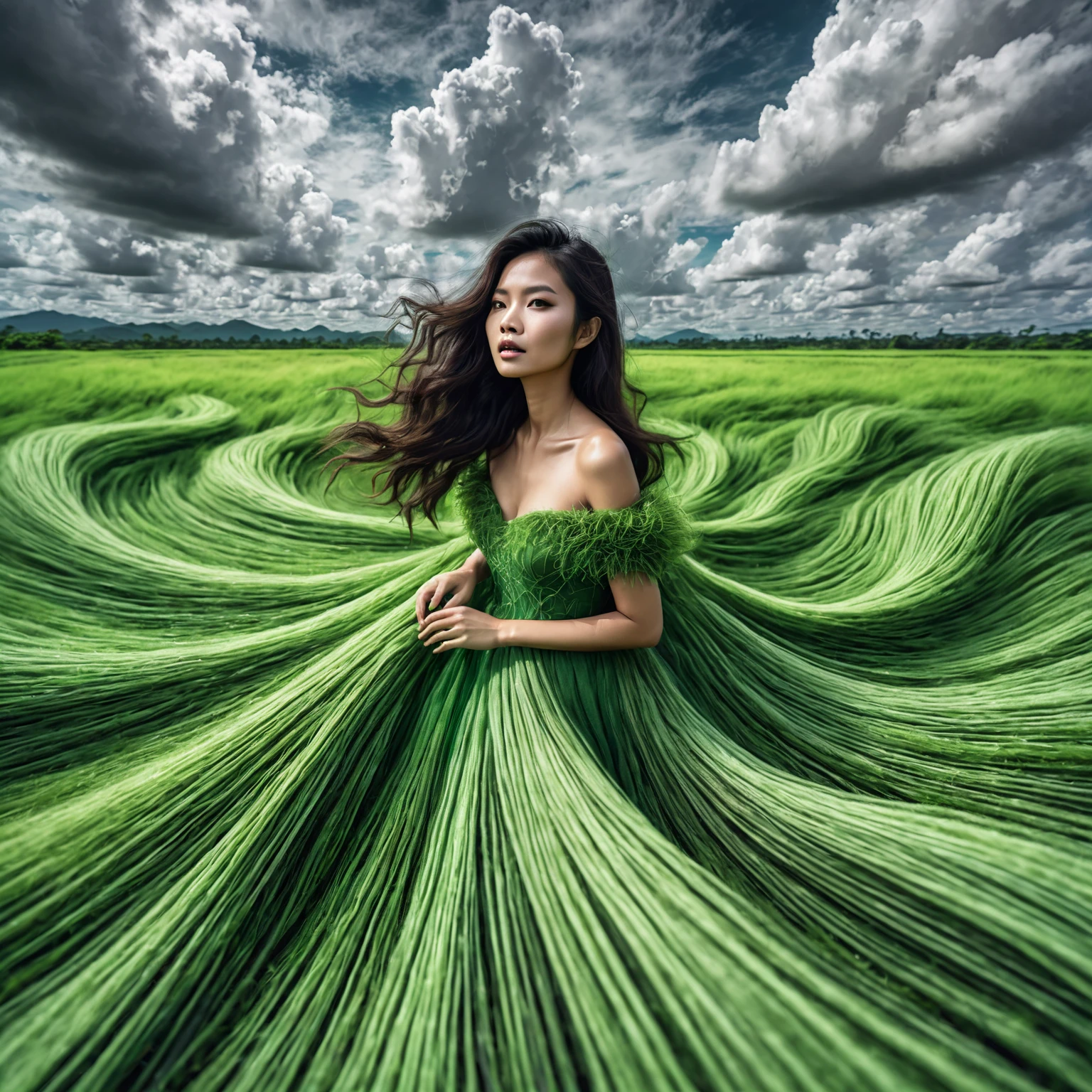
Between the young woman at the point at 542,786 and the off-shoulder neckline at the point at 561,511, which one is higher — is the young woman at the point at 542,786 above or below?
below

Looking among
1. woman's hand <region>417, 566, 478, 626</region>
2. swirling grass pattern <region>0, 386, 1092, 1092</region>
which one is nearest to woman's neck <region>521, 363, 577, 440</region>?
woman's hand <region>417, 566, 478, 626</region>

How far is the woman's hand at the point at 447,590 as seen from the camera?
1.23m

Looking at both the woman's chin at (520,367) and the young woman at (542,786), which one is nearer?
the young woman at (542,786)

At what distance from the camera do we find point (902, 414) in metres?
3.22

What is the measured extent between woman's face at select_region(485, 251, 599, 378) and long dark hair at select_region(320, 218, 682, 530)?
27 millimetres

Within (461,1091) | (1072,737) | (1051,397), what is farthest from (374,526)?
(1051,397)

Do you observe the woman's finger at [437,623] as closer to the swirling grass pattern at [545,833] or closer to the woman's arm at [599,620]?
the woman's arm at [599,620]

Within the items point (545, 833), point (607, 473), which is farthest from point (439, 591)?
point (545, 833)

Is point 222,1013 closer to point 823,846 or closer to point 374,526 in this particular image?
point 823,846

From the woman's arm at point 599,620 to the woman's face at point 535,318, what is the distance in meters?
0.20

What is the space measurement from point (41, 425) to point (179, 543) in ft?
5.22

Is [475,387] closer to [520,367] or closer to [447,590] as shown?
[520,367]

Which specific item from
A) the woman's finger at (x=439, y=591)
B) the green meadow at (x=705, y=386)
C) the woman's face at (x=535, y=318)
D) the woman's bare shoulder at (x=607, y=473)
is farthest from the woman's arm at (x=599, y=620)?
the green meadow at (x=705, y=386)

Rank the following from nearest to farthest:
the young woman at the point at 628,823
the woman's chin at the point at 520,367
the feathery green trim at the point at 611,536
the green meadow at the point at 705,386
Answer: the young woman at the point at 628,823
the feathery green trim at the point at 611,536
the woman's chin at the point at 520,367
the green meadow at the point at 705,386
